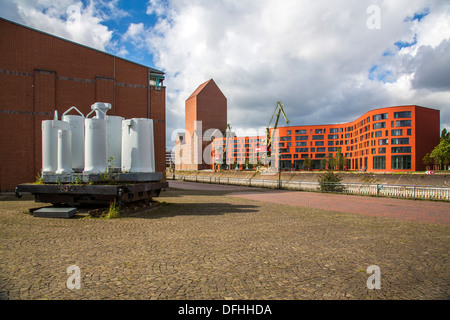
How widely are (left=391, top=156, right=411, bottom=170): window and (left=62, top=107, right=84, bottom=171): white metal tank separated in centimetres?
6014

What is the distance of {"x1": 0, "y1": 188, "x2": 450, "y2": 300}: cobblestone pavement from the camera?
361 cm

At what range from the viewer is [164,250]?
17.6ft

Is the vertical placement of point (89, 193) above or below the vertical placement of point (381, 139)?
below

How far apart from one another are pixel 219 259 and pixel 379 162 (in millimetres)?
64531

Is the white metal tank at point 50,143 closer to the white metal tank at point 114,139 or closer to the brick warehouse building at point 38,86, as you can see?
the white metal tank at point 114,139

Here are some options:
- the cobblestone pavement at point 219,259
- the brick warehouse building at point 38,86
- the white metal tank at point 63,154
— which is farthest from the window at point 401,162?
the white metal tank at point 63,154

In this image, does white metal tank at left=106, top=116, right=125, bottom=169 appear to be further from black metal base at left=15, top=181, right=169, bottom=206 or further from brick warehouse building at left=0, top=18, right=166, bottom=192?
brick warehouse building at left=0, top=18, right=166, bottom=192

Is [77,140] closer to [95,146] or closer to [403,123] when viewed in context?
[95,146]

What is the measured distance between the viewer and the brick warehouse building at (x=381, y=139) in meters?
55.9

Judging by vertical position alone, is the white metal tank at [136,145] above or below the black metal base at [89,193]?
above

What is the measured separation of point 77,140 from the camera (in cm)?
1141

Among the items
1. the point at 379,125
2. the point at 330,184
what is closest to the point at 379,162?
the point at 379,125

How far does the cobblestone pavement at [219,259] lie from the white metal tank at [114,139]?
331 centimetres
